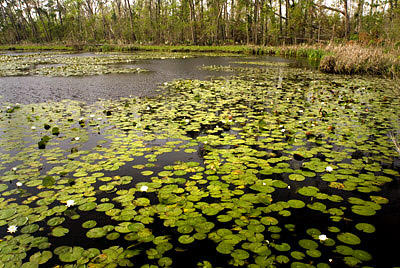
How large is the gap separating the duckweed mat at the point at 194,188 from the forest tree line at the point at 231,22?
13.6m

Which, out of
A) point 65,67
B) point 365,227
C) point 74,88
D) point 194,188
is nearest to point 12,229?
point 194,188

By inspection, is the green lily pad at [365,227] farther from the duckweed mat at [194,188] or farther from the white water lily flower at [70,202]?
the white water lily flower at [70,202]

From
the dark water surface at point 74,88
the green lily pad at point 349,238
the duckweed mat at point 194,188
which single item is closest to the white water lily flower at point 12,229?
the duckweed mat at point 194,188

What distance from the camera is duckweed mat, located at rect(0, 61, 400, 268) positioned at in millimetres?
1960

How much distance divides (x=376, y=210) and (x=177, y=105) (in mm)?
5002

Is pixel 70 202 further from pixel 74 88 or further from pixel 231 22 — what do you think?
pixel 231 22

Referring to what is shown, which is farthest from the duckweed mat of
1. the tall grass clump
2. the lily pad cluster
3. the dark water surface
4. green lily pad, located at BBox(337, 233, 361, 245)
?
the lily pad cluster

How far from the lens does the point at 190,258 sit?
1.91 meters

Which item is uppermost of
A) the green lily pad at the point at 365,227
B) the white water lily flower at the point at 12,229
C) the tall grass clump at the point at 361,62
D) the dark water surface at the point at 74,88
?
the tall grass clump at the point at 361,62

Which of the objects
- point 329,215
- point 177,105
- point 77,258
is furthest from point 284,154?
point 177,105

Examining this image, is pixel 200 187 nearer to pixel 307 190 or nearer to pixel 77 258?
pixel 307 190

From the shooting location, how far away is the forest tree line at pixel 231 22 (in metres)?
24.4

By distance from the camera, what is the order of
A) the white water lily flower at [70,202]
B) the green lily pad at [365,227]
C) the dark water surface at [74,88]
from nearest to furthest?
1. the green lily pad at [365,227]
2. the white water lily flower at [70,202]
3. the dark water surface at [74,88]

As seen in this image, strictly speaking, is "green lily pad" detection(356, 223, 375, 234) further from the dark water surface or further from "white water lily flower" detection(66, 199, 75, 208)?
the dark water surface
